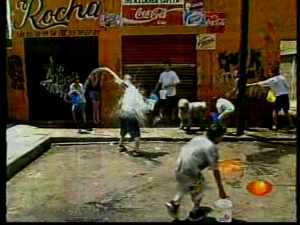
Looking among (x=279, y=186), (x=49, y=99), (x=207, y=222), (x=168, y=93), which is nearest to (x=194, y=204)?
(x=207, y=222)

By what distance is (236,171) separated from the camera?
951 centimetres

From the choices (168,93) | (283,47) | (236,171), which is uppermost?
(283,47)

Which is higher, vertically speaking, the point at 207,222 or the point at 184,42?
the point at 184,42

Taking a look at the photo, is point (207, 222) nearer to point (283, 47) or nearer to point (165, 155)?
point (165, 155)

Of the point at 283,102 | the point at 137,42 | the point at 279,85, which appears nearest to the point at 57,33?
the point at 137,42

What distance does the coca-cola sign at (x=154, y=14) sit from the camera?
13.9 metres

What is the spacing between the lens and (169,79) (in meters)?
13.7

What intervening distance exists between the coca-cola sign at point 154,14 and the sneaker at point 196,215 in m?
7.90

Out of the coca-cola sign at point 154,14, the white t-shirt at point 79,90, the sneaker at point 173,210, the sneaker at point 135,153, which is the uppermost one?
the coca-cola sign at point 154,14

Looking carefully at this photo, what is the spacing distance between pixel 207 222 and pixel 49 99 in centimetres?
861

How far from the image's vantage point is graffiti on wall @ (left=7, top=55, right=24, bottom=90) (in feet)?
46.9

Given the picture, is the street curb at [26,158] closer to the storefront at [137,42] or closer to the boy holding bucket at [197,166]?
the boy holding bucket at [197,166]

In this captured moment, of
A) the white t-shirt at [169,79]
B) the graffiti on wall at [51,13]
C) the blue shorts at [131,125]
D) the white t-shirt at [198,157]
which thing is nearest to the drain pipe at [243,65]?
the white t-shirt at [169,79]

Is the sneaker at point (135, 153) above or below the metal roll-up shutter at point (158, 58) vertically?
below
